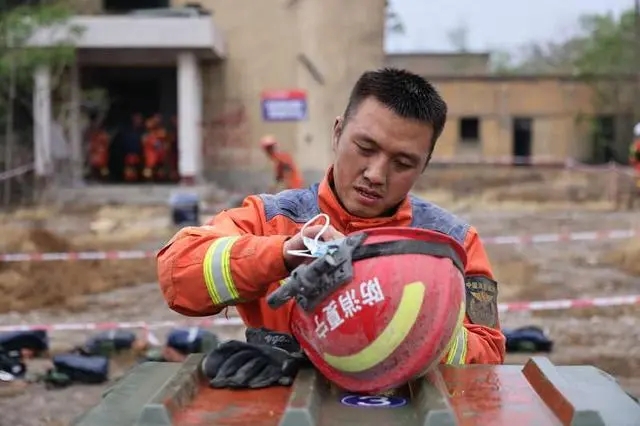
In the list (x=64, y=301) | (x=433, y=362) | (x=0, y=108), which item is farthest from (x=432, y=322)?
(x=0, y=108)

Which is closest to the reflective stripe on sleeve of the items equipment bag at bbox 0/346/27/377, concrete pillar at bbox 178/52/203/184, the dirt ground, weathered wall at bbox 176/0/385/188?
the dirt ground

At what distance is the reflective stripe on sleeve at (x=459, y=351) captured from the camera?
7.06 feet

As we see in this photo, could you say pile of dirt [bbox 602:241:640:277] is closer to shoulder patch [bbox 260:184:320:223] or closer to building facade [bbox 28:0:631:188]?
shoulder patch [bbox 260:184:320:223]

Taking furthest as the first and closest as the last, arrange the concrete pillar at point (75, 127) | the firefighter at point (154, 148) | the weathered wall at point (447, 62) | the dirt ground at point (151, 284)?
the weathered wall at point (447, 62), the firefighter at point (154, 148), the concrete pillar at point (75, 127), the dirt ground at point (151, 284)

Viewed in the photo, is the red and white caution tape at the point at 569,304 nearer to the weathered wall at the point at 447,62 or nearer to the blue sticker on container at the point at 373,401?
the blue sticker on container at the point at 373,401

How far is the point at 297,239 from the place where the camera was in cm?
201

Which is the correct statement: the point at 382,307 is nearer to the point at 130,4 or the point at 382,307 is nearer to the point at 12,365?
the point at 12,365

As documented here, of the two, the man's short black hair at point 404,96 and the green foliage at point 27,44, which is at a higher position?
the green foliage at point 27,44

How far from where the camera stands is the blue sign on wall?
25.6 metres

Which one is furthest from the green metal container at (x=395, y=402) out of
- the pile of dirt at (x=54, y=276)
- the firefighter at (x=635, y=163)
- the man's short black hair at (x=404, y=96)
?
the firefighter at (x=635, y=163)

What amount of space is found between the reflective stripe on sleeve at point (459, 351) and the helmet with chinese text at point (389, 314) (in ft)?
0.66

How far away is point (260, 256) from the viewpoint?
6.67 feet

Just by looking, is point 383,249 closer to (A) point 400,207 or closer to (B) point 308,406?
(B) point 308,406

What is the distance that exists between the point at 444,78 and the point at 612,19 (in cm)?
2442
